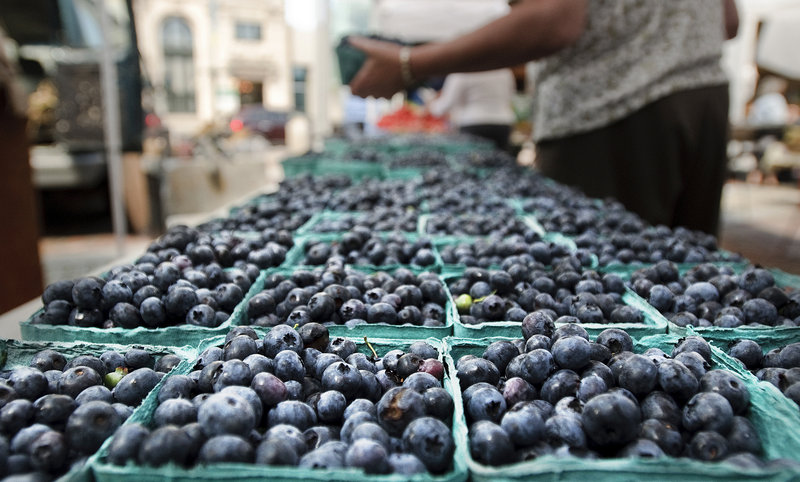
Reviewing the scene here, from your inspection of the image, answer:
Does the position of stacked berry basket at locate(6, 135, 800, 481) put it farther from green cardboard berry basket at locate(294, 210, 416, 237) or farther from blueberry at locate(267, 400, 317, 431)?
green cardboard berry basket at locate(294, 210, 416, 237)

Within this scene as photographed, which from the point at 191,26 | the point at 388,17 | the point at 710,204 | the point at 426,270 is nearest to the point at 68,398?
the point at 426,270

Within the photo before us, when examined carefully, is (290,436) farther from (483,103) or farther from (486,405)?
(483,103)

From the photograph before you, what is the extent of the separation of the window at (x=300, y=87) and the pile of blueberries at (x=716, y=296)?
29459mm

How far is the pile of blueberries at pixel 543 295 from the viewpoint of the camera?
4.17 ft

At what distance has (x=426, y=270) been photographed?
160 centimetres

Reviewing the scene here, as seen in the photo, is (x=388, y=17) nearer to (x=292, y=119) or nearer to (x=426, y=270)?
(x=426, y=270)

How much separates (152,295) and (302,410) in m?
0.66

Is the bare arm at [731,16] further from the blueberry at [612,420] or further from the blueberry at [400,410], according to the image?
the blueberry at [400,410]

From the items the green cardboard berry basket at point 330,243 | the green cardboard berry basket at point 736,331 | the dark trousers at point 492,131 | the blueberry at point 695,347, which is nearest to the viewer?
the blueberry at point 695,347

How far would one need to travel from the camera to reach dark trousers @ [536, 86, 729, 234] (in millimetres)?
2420

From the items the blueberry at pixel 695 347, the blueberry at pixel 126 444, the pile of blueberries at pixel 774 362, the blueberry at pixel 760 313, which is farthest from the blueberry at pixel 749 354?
the blueberry at pixel 126 444

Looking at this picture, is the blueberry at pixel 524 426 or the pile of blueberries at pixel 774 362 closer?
the blueberry at pixel 524 426

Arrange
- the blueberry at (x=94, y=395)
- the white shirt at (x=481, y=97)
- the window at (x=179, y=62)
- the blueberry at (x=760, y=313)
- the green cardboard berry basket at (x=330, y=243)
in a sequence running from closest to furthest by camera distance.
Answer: the blueberry at (x=94, y=395) < the blueberry at (x=760, y=313) < the green cardboard berry basket at (x=330, y=243) < the white shirt at (x=481, y=97) < the window at (x=179, y=62)

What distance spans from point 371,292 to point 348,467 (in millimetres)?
665
